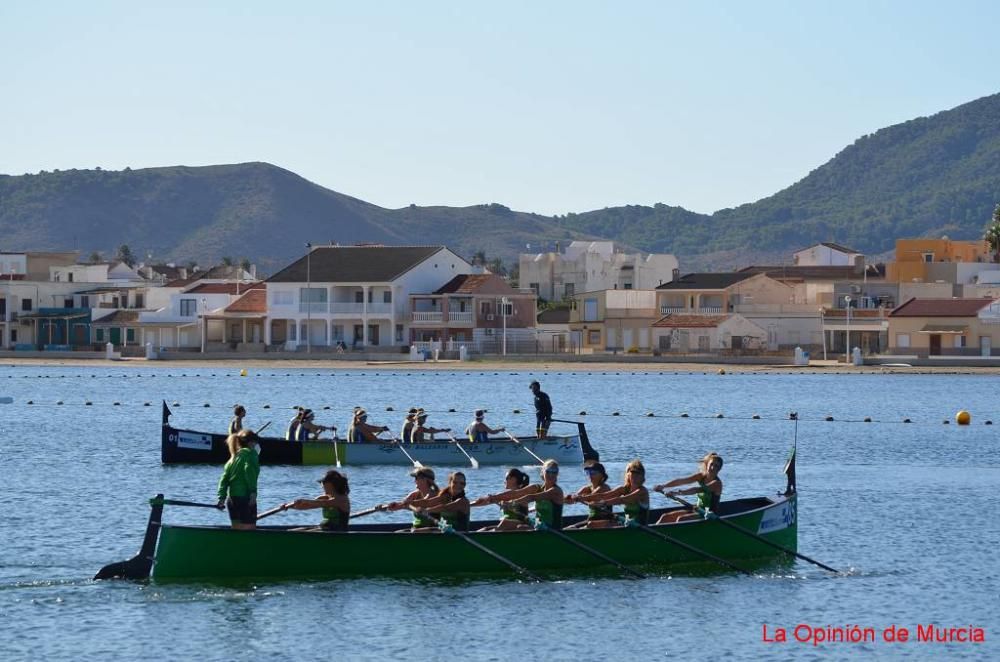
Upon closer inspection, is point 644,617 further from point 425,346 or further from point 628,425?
point 425,346

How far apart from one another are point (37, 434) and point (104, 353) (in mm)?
54731

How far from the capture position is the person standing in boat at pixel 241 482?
71.9 feet

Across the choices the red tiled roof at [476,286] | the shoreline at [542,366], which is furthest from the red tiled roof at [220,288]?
the red tiled roof at [476,286]

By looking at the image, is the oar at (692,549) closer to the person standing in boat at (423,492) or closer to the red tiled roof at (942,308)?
the person standing in boat at (423,492)

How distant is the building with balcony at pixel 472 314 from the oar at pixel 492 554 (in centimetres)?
7478

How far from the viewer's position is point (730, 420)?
5872cm

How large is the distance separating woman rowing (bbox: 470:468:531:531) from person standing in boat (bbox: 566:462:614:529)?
0.73 metres

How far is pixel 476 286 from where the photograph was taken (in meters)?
99.9

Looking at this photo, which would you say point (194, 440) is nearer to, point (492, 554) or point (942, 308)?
point (492, 554)

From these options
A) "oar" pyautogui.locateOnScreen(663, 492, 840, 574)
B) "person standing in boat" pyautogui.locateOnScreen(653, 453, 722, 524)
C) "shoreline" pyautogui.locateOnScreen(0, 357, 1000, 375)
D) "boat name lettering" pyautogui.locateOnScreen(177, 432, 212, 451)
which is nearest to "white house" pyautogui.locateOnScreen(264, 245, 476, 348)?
"shoreline" pyautogui.locateOnScreen(0, 357, 1000, 375)

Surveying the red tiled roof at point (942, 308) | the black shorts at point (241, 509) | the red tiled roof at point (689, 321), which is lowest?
the black shorts at point (241, 509)

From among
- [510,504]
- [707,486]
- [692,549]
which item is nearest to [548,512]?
[510,504]

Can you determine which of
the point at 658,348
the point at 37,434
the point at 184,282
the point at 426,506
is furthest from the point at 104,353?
the point at 426,506

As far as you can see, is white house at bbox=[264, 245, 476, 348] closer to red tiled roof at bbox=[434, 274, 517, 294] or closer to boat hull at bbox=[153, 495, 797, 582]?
red tiled roof at bbox=[434, 274, 517, 294]
